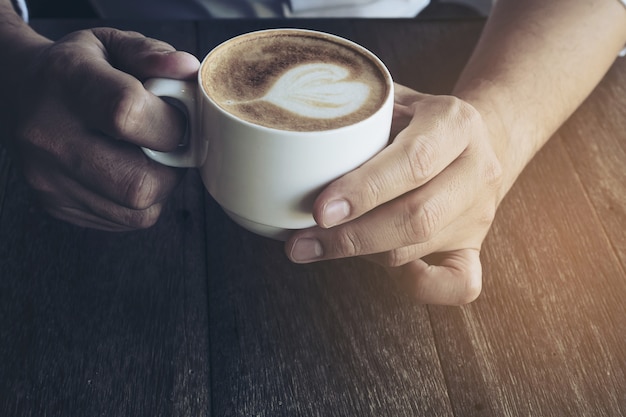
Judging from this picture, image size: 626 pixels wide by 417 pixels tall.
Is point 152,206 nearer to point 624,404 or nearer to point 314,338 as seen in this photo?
point 314,338

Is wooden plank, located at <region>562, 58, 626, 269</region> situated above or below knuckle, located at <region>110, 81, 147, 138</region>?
below

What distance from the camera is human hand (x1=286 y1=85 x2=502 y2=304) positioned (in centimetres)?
53

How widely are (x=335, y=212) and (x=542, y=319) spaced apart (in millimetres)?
261

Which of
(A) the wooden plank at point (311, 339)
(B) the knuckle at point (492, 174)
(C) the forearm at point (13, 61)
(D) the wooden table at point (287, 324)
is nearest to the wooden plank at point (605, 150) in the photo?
(D) the wooden table at point (287, 324)

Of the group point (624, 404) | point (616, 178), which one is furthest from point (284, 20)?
point (624, 404)

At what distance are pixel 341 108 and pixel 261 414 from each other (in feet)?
0.88

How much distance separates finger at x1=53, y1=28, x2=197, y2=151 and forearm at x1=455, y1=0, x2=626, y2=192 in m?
0.39

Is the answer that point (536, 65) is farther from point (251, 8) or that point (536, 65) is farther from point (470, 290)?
point (251, 8)

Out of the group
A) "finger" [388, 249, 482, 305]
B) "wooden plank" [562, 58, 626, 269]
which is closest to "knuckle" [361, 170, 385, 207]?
"finger" [388, 249, 482, 305]

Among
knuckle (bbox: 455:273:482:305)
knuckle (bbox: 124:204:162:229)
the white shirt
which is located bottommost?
the white shirt

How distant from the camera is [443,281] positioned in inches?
24.2

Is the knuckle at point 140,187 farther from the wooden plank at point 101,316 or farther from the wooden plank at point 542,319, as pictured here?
the wooden plank at point 542,319

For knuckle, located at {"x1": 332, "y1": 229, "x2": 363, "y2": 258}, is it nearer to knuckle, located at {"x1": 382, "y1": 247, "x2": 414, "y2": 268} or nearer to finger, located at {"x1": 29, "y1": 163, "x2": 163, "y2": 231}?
knuckle, located at {"x1": 382, "y1": 247, "x2": 414, "y2": 268}

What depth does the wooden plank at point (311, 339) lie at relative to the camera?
55 cm
